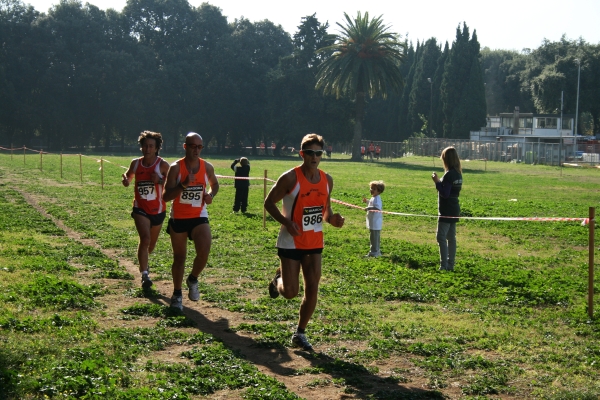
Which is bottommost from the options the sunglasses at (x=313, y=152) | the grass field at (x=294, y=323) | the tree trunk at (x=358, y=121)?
the grass field at (x=294, y=323)

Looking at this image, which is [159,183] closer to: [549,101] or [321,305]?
[321,305]

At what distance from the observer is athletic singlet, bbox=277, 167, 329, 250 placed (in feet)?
22.9

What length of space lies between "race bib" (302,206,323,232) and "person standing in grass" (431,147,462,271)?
A: 4.65 meters

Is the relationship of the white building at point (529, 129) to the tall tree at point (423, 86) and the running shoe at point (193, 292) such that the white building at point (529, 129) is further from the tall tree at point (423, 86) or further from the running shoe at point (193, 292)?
the running shoe at point (193, 292)

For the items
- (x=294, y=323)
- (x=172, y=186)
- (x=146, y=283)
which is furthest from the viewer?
(x=146, y=283)

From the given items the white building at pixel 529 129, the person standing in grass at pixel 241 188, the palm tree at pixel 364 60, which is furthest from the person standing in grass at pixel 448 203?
the white building at pixel 529 129

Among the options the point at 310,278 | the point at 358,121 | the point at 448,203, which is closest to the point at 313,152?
the point at 310,278

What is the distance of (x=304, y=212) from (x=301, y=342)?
1.24 meters

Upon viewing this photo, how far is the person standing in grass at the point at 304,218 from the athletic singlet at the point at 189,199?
4.98 feet

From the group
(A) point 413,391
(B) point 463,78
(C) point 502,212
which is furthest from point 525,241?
(B) point 463,78

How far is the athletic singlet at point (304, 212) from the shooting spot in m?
6.99

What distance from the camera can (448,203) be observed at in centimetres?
1164

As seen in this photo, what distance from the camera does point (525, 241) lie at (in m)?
15.8

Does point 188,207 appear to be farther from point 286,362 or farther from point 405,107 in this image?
point 405,107
